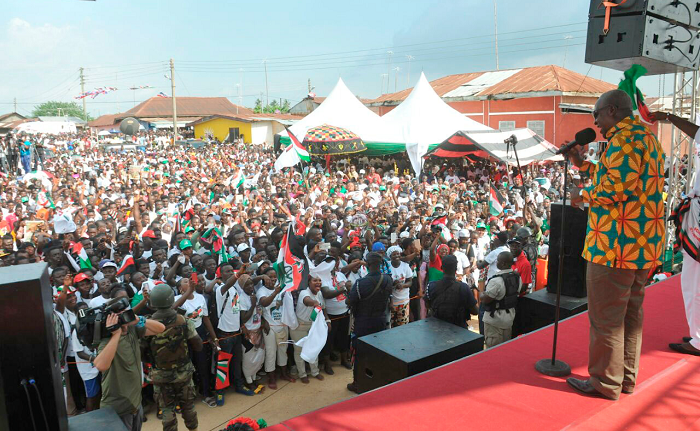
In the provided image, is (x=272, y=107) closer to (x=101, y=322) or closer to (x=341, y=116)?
(x=341, y=116)

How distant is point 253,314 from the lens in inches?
222

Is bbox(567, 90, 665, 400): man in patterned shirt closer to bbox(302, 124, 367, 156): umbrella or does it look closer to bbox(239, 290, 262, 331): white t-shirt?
bbox(239, 290, 262, 331): white t-shirt

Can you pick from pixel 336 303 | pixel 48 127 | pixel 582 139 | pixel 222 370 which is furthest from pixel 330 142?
pixel 48 127

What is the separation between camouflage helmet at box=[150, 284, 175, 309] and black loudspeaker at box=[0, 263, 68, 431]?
1516 mm

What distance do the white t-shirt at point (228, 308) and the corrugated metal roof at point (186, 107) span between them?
46934 mm

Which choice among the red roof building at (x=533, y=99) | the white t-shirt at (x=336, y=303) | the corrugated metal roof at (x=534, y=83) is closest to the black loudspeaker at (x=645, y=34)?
the white t-shirt at (x=336, y=303)

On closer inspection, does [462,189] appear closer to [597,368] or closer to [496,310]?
[496,310]

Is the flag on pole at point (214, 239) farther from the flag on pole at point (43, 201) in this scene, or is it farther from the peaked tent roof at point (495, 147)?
the peaked tent roof at point (495, 147)

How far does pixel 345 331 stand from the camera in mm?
6398

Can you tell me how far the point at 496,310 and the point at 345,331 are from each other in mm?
2206

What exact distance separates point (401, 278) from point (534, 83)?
70.0 ft

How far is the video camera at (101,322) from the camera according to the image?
3.13 metres

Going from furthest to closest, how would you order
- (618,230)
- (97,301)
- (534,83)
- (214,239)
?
(534,83), (214,239), (97,301), (618,230)

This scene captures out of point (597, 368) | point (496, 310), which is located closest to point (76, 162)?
point (496, 310)
